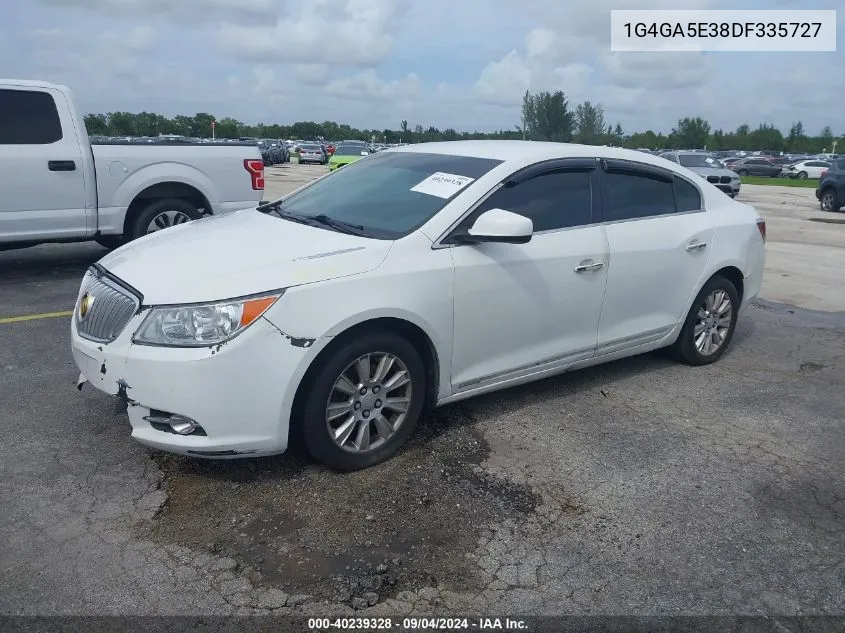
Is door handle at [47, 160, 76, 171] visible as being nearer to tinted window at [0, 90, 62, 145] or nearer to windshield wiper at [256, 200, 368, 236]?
tinted window at [0, 90, 62, 145]

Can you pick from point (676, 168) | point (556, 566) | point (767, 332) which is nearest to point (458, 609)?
point (556, 566)

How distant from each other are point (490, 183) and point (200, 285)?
1720 millimetres

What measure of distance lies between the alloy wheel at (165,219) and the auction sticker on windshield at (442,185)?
15.4 feet

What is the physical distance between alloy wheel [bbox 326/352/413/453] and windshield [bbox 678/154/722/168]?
72.4ft

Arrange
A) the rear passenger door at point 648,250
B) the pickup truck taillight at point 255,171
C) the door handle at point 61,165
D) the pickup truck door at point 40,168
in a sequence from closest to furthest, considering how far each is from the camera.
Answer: the rear passenger door at point 648,250 → the pickup truck door at point 40,168 → the door handle at point 61,165 → the pickup truck taillight at point 255,171

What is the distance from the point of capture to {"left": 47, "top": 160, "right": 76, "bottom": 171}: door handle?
24.2ft

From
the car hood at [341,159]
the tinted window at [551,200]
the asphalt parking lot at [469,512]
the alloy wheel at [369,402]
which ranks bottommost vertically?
the asphalt parking lot at [469,512]

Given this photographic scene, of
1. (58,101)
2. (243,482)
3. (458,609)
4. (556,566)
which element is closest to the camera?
(458,609)

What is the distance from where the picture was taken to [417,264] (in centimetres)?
374

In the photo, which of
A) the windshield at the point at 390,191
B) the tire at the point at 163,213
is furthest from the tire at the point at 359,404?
the tire at the point at 163,213

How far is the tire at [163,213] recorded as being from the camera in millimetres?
8008

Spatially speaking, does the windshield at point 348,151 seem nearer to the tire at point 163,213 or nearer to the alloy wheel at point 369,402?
the tire at point 163,213

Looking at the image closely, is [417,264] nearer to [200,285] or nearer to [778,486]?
[200,285]

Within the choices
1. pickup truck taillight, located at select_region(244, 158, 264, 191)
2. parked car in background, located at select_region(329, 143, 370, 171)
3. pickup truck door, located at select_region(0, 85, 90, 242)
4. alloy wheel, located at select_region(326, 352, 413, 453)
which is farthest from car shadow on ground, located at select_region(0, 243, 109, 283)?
parked car in background, located at select_region(329, 143, 370, 171)
